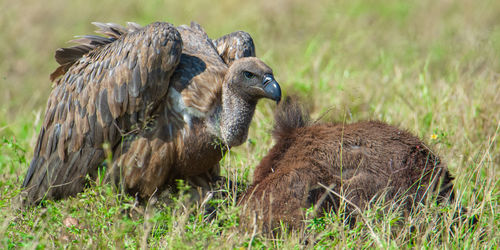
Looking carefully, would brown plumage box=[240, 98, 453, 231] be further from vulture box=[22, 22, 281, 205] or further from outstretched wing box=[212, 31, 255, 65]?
outstretched wing box=[212, 31, 255, 65]

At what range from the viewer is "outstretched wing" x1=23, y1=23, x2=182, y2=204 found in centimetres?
433

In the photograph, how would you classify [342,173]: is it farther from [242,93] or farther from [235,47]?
[235,47]

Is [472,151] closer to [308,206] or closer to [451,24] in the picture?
[308,206]

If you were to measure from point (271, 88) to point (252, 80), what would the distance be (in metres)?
0.16

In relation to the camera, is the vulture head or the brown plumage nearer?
the brown plumage

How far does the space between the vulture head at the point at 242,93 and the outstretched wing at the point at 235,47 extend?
2.13 ft

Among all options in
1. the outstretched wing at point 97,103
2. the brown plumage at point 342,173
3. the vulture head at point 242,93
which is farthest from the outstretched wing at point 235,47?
the brown plumage at point 342,173

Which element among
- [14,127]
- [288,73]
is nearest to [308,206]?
[288,73]

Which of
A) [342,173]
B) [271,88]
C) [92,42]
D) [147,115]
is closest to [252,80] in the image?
[271,88]

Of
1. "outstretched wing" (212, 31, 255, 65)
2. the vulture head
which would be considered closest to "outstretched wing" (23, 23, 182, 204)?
the vulture head

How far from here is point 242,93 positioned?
173 inches

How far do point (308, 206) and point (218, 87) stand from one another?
1.17 metres

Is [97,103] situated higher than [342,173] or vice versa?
[97,103]

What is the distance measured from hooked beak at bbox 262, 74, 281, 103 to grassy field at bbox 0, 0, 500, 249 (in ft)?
2.20
